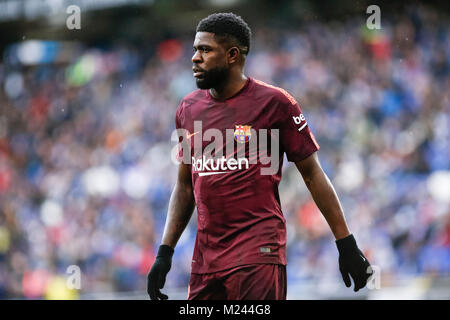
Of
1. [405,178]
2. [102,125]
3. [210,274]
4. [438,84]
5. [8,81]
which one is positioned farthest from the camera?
[8,81]

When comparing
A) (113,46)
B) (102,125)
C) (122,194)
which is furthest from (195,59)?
(113,46)

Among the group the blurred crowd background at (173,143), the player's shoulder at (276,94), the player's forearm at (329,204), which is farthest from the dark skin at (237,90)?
the blurred crowd background at (173,143)

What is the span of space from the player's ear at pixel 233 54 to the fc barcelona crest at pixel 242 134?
0.38 m

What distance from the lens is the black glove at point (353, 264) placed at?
12.2ft

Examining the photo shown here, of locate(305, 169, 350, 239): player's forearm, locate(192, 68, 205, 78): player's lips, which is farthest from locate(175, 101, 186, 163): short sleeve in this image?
locate(305, 169, 350, 239): player's forearm

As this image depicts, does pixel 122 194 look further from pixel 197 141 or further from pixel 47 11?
pixel 197 141

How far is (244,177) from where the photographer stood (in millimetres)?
3773

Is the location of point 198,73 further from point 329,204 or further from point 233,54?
point 329,204

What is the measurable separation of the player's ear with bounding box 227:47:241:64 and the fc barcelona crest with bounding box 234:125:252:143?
15.1 inches

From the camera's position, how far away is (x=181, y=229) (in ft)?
13.9

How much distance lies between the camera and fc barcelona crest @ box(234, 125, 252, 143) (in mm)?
3801

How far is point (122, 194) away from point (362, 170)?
14.5ft

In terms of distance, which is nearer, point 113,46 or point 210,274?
point 210,274

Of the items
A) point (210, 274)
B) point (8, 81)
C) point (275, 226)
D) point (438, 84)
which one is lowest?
point (210, 274)
